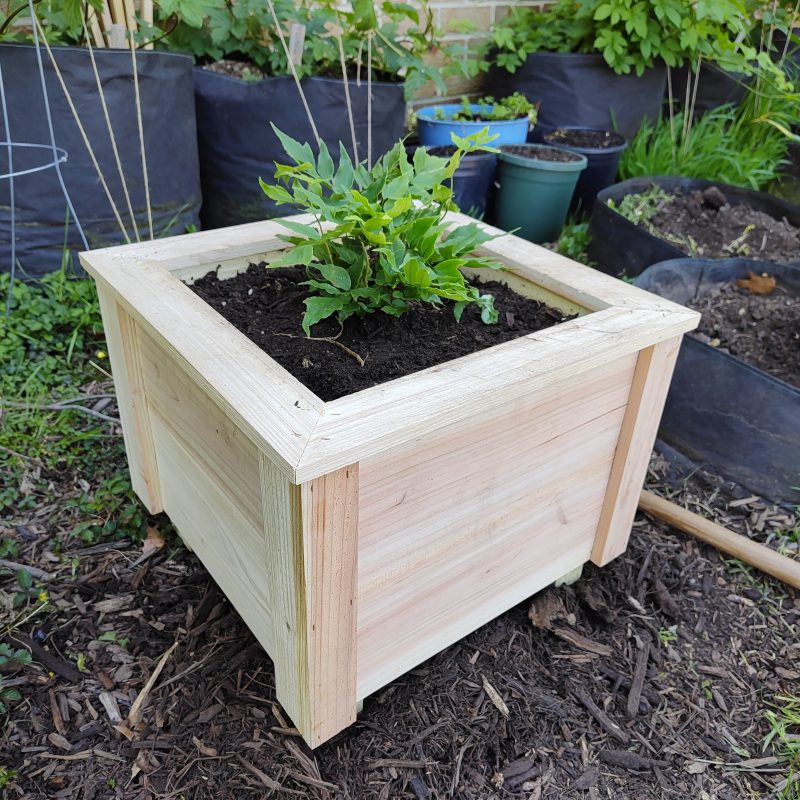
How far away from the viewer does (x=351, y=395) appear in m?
0.88

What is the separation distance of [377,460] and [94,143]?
4.90 feet

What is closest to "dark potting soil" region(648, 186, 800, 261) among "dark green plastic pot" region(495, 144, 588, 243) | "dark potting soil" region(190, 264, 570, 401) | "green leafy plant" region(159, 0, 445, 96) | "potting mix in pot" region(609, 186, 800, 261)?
"potting mix in pot" region(609, 186, 800, 261)

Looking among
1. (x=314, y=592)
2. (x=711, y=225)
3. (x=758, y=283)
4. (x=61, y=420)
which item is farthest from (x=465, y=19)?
(x=314, y=592)

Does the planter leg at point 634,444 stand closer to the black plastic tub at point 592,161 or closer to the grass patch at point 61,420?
the grass patch at point 61,420

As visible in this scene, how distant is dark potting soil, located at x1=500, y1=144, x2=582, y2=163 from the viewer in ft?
9.11

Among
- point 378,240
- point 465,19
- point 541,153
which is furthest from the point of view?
point 465,19

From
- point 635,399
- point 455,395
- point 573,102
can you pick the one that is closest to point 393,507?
point 455,395

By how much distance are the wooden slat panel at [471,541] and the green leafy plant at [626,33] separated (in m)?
2.20

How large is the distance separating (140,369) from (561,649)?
94 centimetres

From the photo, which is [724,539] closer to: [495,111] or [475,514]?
[475,514]

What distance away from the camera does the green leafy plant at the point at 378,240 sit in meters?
1.06

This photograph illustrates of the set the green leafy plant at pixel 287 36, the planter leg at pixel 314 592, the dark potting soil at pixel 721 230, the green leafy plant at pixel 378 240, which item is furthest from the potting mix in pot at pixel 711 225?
the planter leg at pixel 314 592

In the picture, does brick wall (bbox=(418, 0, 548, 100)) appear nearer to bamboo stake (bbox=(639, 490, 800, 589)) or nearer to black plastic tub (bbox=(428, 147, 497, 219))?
black plastic tub (bbox=(428, 147, 497, 219))

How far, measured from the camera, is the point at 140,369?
1.31 meters
